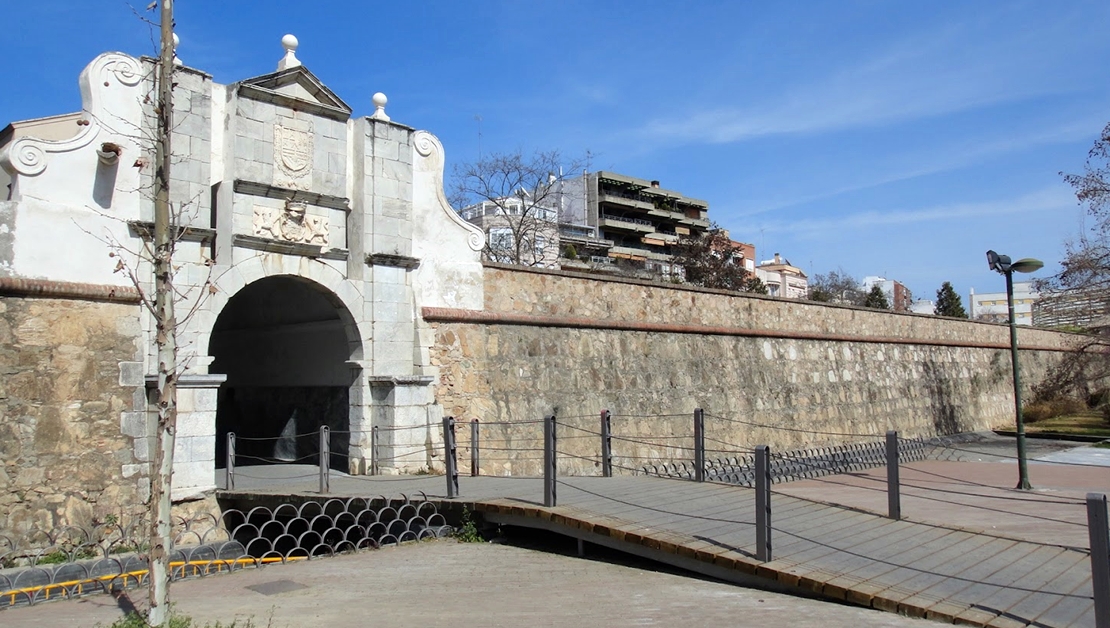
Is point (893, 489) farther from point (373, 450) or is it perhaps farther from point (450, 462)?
point (373, 450)

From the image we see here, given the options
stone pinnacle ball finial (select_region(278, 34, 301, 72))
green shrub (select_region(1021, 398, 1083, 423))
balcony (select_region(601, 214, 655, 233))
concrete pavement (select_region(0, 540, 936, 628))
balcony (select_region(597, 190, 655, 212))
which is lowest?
concrete pavement (select_region(0, 540, 936, 628))

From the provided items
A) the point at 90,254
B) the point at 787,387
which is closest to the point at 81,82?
the point at 90,254

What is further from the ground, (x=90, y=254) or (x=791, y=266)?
(x=791, y=266)

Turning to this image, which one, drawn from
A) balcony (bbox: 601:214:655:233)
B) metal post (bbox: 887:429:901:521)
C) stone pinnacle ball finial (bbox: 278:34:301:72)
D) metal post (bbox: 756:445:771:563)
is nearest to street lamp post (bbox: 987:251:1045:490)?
metal post (bbox: 887:429:901:521)

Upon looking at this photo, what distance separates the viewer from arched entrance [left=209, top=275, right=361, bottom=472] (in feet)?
38.9

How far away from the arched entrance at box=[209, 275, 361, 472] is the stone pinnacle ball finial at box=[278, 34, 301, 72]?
9.06 feet

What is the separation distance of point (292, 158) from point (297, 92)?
3.01ft

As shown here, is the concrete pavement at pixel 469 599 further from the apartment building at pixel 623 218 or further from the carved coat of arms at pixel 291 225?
the apartment building at pixel 623 218

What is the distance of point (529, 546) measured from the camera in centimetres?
833

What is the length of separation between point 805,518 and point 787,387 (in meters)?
10.2

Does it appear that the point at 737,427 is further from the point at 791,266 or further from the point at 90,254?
the point at 791,266

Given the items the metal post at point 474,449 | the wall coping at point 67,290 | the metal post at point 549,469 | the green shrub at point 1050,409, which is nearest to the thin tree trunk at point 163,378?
the wall coping at point 67,290

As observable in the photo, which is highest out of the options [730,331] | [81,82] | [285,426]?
[81,82]

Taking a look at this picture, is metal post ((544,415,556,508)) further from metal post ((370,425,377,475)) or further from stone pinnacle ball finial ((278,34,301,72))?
stone pinnacle ball finial ((278,34,301,72))
